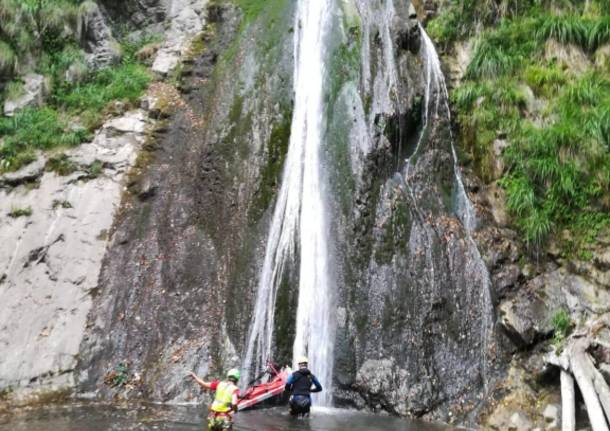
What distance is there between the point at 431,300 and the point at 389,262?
949 millimetres

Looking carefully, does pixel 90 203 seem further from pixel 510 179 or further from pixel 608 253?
pixel 608 253

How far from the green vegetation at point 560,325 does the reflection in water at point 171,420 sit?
2544 mm

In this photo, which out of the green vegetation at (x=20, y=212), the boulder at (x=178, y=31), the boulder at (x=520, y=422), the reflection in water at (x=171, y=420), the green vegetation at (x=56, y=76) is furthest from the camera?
the boulder at (x=178, y=31)

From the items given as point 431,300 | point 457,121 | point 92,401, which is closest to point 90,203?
point 92,401

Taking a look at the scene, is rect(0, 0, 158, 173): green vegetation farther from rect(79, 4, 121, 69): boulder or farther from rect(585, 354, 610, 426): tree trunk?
→ rect(585, 354, 610, 426): tree trunk

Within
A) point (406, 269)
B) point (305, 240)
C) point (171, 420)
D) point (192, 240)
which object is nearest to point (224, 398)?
point (171, 420)

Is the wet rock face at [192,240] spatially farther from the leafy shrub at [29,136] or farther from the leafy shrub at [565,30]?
the leafy shrub at [565,30]

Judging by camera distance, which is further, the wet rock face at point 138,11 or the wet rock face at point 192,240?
the wet rock face at point 138,11

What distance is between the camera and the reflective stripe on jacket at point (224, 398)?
6461 millimetres

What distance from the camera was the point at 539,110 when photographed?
1207cm

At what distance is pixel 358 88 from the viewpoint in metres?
11.8

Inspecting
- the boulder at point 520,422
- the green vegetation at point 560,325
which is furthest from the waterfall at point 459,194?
the green vegetation at point 560,325

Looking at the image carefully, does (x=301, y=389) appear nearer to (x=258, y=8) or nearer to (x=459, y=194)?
(x=459, y=194)

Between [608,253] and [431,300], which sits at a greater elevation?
[608,253]
